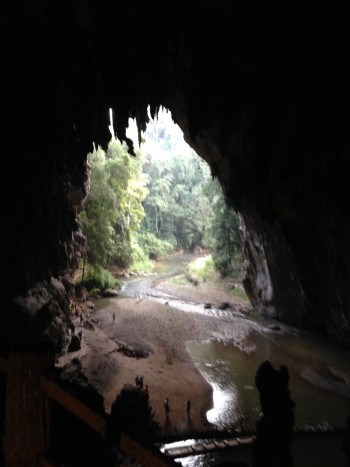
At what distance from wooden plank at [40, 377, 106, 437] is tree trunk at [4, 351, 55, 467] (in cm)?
9

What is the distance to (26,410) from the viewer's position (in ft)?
6.86

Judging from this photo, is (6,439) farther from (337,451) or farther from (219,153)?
(219,153)

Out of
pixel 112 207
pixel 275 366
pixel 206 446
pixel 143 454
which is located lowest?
pixel 275 366

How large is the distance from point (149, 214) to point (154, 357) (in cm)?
3402

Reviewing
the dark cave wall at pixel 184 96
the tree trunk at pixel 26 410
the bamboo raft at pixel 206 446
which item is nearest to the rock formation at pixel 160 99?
the dark cave wall at pixel 184 96

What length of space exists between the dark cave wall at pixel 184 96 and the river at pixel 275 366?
2.29 meters

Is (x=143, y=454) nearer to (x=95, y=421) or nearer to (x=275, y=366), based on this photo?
(x=95, y=421)

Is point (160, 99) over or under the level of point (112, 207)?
over

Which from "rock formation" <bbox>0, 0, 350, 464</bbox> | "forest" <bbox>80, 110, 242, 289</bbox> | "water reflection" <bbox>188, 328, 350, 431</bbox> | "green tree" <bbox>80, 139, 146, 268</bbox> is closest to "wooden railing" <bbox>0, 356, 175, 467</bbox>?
"rock formation" <bbox>0, 0, 350, 464</bbox>

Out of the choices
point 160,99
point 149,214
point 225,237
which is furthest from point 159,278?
point 160,99

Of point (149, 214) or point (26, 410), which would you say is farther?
point (149, 214)

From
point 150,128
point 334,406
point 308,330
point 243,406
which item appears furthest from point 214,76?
point 150,128

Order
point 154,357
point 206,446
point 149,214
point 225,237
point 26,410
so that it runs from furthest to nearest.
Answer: point 149,214, point 225,237, point 154,357, point 206,446, point 26,410

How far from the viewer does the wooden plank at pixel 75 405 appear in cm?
185
